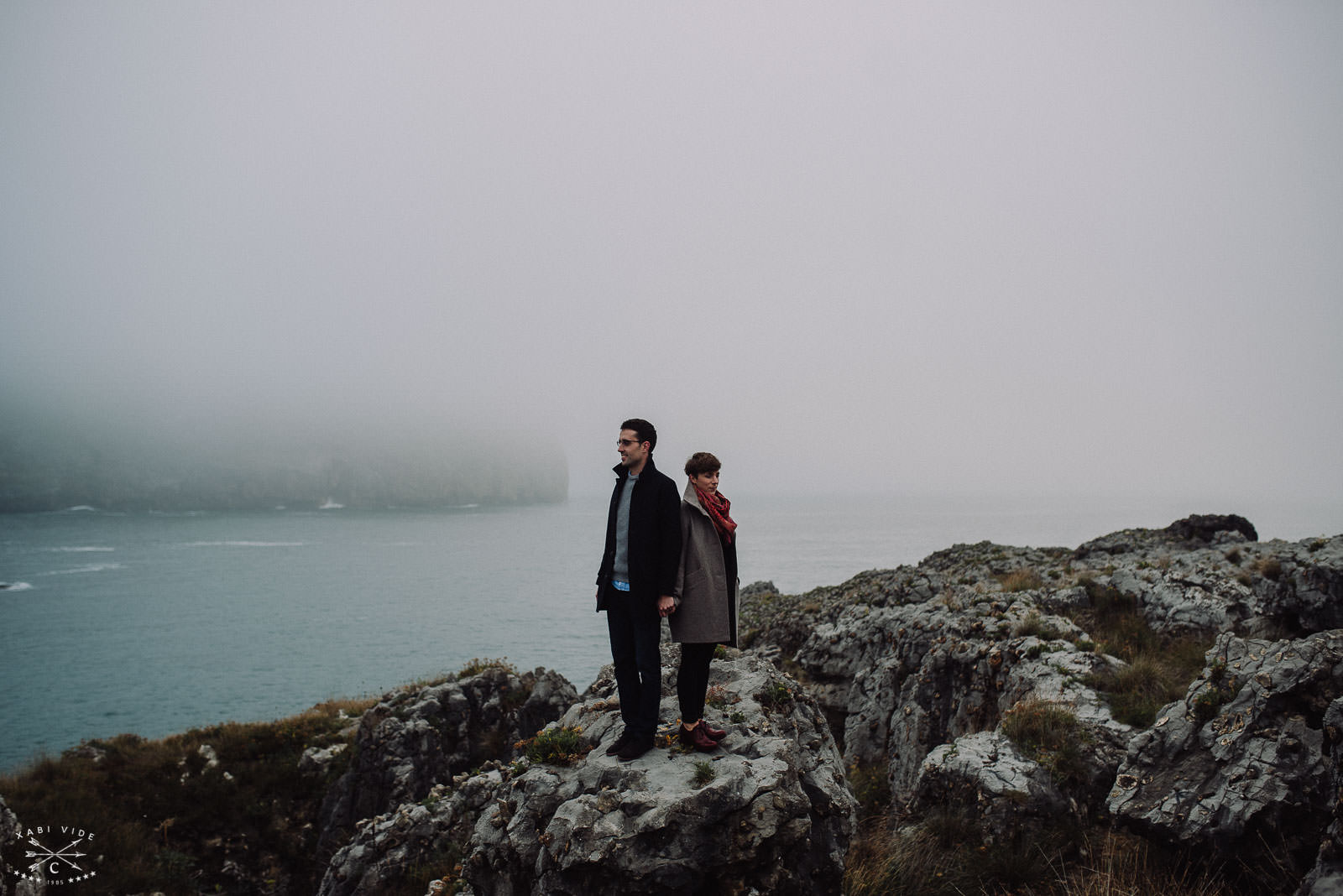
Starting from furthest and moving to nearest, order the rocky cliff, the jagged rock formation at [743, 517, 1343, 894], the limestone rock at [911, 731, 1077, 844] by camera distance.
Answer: the limestone rock at [911, 731, 1077, 844]
the jagged rock formation at [743, 517, 1343, 894]
the rocky cliff

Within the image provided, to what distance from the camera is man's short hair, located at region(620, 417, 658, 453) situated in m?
6.64

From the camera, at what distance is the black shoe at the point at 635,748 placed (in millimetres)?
6781

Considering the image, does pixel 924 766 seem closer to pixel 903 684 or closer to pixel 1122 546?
pixel 903 684

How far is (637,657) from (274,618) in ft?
272

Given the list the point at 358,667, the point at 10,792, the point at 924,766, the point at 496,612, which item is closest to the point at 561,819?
the point at 924,766

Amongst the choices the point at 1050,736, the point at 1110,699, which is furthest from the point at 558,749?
the point at 1110,699

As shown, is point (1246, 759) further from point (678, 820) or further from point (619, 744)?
point (619, 744)

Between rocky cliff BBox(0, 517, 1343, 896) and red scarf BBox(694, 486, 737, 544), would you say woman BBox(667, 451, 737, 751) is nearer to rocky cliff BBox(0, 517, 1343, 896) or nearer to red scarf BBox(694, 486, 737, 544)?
red scarf BBox(694, 486, 737, 544)

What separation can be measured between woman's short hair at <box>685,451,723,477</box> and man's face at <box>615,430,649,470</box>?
1.80 feet

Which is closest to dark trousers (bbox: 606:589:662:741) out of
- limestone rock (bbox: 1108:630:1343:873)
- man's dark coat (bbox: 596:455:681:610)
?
man's dark coat (bbox: 596:455:681:610)

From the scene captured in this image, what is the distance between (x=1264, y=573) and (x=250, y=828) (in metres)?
29.1

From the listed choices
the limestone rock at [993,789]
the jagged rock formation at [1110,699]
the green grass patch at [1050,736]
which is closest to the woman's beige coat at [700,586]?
the limestone rock at [993,789]

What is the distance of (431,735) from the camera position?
20.0 metres

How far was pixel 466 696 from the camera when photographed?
21484 millimetres
